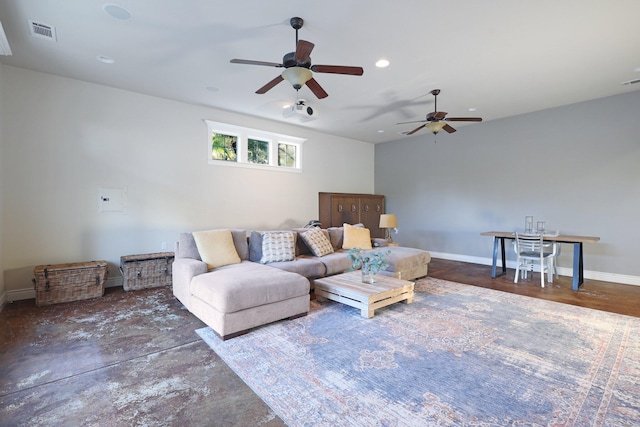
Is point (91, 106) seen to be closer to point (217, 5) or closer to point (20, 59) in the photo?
point (20, 59)

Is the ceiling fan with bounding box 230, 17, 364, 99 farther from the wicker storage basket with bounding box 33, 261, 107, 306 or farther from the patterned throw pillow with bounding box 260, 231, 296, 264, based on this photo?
the wicker storage basket with bounding box 33, 261, 107, 306

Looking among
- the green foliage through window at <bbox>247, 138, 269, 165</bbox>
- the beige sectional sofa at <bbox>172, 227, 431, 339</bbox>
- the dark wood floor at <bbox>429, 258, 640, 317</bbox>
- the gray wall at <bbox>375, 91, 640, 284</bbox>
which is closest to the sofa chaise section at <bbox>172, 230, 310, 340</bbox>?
the beige sectional sofa at <bbox>172, 227, 431, 339</bbox>

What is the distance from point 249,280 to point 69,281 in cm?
264

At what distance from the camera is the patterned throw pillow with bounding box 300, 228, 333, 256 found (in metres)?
4.65

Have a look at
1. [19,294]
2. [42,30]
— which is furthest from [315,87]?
[19,294]

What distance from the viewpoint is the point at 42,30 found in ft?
9.62

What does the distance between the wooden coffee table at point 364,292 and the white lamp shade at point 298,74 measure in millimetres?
2326

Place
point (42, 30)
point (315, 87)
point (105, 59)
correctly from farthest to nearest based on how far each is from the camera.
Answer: point (105, 59), point (315, 87), point (42, 30)

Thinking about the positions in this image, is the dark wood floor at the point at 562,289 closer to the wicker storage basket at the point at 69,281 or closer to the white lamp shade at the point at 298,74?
the white lamp shade at the point at 298,74

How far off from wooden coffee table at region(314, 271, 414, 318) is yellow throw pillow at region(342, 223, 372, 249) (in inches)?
53.4

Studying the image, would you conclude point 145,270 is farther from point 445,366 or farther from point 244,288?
point 445,366

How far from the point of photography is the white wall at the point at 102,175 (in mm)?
3824

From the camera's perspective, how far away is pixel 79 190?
13.8 feet

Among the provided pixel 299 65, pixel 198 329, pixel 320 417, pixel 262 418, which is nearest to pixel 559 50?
pixel 299 65
